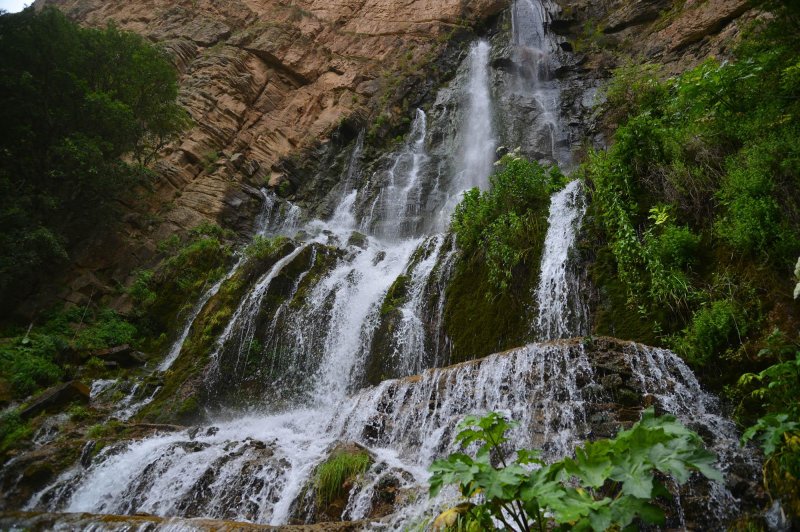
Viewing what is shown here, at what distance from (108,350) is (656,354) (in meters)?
12.4

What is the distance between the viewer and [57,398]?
927 cm

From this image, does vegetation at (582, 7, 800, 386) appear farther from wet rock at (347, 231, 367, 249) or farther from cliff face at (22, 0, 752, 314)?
cliff face at (22, 0, 752, 314)

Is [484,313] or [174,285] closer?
[484,313]

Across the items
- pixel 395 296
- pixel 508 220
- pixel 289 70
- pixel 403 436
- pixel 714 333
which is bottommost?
pixel 403 436

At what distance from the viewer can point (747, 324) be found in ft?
17.4

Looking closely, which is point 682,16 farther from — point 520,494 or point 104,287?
point 104,287

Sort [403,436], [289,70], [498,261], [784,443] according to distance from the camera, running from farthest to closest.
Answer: [289,70] → [498,261] → [403,436] → [784,443]

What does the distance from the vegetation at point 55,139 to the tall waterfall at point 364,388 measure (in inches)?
202

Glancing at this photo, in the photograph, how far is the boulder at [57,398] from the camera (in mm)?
8750

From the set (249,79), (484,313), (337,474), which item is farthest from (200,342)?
(249,79)

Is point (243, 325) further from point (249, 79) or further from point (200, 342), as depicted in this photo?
point (249, 79)

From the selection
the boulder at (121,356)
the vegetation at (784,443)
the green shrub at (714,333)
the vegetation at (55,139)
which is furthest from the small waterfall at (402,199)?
the vegetation at (784,443)

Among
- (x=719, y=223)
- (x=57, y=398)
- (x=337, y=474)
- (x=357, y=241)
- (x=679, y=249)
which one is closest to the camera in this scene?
(x=337, y=474)

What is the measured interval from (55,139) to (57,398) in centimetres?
931
